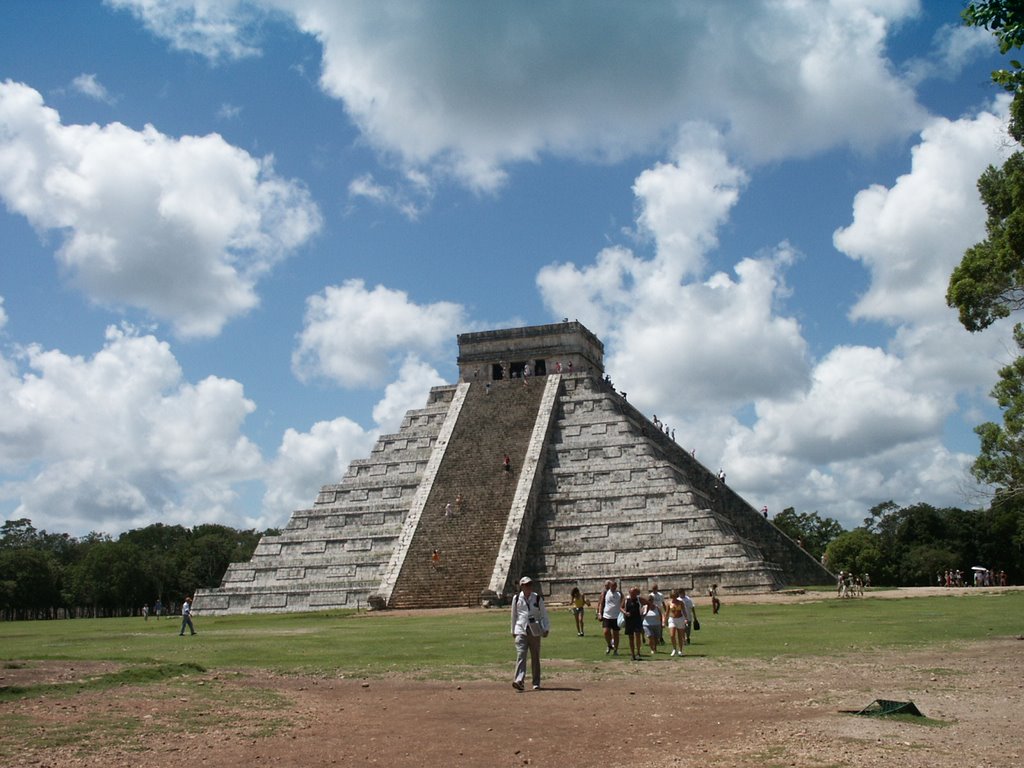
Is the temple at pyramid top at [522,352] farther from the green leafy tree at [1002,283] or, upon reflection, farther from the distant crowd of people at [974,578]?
the green leafy tree at [1002,283]

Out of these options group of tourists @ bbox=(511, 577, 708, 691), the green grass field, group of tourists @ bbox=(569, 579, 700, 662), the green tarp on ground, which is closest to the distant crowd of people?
the green grass field

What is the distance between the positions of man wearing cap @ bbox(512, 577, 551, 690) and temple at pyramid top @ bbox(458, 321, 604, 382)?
3047 cm

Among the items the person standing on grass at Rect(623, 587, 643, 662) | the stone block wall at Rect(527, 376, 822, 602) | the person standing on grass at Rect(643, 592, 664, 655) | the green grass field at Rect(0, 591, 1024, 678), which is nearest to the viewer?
the green grass field at Rect(0, 591, 1024, 678)

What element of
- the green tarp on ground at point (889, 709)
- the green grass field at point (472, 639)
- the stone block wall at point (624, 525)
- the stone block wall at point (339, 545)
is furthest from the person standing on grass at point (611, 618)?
the stone block wall at point (339, 545)

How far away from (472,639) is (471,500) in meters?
15.8

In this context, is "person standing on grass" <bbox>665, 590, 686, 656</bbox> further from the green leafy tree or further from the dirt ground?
the green leafy tree

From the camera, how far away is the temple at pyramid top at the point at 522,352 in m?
42.1

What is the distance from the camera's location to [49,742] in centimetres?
798

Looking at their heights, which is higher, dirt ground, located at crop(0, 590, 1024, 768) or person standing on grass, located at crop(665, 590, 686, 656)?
person standing on grass, located at crop(665, 590, 686, 656)

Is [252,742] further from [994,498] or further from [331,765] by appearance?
[994,498]

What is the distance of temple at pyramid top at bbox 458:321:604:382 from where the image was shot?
42.1m

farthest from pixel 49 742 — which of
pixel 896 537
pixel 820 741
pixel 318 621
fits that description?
pixel 896 537

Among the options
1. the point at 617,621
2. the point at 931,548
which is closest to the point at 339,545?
the point at 617,621

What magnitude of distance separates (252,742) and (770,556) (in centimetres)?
3070
